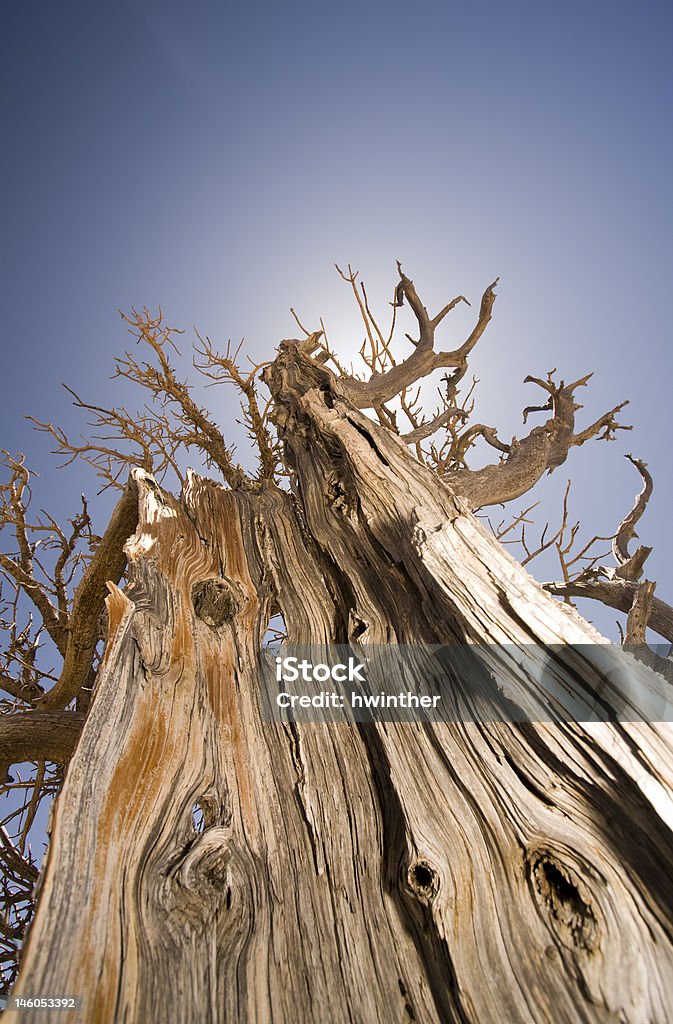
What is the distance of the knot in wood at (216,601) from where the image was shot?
85.9 inches

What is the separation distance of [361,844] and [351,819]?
0.26 feet

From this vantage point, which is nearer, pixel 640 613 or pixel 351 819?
pixel 351 819

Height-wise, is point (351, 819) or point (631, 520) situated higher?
point (631, 520)

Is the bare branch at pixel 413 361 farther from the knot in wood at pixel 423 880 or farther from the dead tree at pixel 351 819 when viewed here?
the knot in wood at pixel 423 880

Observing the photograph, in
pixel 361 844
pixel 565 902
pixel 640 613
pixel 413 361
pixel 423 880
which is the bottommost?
pixel 565 902

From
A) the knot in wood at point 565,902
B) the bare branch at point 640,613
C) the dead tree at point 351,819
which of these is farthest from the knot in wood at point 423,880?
the bare branch at point 640,613

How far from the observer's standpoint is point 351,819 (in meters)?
1.50

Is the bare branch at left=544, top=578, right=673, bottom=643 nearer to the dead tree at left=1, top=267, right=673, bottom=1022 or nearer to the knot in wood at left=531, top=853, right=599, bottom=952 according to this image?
the dead tree at left=1, top=267, right=673, bottom=1022

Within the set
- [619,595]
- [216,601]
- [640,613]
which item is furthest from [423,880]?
[619,595]

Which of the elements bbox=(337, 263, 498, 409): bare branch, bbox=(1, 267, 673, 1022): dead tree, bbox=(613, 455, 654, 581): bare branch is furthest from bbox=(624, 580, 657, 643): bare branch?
bbox=(337, 263, 498, 409): bare branch

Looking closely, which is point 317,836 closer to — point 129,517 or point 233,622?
point 233,622

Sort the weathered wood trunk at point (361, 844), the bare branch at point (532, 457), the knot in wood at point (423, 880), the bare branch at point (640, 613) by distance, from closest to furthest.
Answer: the weathered wood trunk at point (361, 844)
the knot in wood at point (423, 880)
the bare branch at point (640, 613)
the bare branch at point (532, 457)

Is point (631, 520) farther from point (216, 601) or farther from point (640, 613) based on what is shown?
point (216, 601)

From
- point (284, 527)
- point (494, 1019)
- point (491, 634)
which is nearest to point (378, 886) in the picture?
point (494, 1019)
